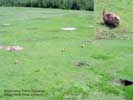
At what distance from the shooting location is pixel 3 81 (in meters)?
8.46

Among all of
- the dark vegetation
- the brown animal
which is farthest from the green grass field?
the dark vegetation

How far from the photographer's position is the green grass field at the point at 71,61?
797 centimetres

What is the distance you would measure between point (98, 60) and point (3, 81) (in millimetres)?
2922

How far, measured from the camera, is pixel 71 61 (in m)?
10.2

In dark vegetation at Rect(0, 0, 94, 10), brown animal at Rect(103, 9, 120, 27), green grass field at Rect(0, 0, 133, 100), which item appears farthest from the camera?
dark vegetation at Rect(0, 0, 94, 10)

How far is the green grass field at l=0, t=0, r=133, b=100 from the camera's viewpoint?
7.97m

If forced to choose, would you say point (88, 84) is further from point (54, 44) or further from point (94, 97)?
point (54, 44)

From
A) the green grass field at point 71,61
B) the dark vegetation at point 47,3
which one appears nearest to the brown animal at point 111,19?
the green grass field at point 71,61

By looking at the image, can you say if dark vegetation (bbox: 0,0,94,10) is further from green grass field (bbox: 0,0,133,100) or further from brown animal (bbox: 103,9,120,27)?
brown animal (bbox: 103,9,120,27)

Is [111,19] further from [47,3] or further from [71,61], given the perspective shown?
[47,3]

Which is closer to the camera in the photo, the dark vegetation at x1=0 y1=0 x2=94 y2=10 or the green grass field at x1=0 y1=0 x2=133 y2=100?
the green grass field at x1=0 y1=0 x2=133 y2=100

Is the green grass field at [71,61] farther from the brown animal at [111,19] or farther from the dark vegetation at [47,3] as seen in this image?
the dark vegetation at [47,3]

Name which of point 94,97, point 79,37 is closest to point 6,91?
point 94,97

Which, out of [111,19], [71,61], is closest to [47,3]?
[111,19]
